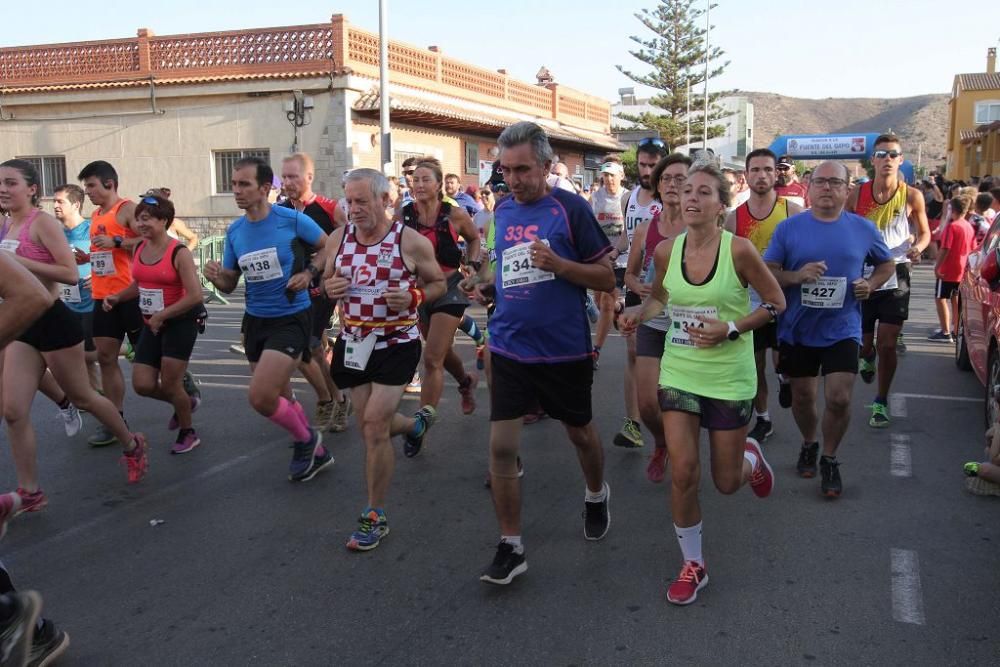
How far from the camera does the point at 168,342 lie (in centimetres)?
577

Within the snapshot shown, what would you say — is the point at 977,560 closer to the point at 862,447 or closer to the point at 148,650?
the point at 862,447

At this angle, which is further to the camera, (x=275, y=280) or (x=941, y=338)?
(x=941, y=338)

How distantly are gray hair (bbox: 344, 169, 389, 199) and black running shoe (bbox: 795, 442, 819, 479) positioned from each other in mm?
2955

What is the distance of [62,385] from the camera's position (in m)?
5.11

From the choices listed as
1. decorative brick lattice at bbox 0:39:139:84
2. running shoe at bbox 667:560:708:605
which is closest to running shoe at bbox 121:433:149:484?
running shoe at bbox 667:560:708:605

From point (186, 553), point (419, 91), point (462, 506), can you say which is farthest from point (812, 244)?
point (419, 91)

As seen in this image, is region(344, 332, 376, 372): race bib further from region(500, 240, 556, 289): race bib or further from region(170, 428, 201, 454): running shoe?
region(170, 428, 201, 454): running shoe

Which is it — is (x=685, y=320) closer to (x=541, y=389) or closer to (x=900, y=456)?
(x=541, y=389)

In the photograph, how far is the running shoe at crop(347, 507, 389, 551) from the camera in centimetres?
431

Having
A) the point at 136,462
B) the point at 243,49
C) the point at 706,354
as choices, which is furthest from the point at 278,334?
the point at 243,49

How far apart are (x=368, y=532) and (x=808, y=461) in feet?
8.99

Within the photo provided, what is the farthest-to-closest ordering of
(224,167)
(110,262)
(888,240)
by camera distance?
(224,167), (888,240), (110,262)

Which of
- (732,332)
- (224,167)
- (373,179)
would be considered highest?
(224,167)

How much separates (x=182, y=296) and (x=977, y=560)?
483 centimetres
